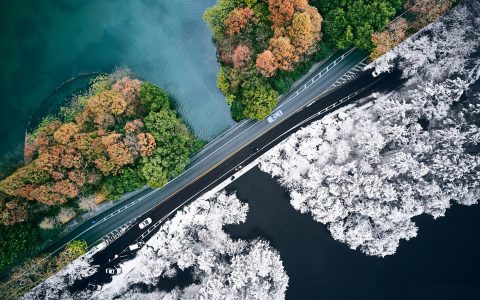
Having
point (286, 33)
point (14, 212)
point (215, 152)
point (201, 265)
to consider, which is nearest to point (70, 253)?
point (14, 212)

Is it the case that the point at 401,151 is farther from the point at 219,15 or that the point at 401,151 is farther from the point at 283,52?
the point at 219,15

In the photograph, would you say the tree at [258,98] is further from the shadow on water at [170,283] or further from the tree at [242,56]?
the shadow on water at [170,283]

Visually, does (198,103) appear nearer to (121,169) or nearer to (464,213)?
(121,169)

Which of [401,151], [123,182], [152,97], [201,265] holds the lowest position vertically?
[401,151]

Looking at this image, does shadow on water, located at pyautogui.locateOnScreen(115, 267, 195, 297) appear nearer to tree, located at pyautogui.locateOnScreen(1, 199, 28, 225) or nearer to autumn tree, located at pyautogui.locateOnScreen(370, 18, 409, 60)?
tree, located at pyautogui.locateOnScreen(1, 199, 28, 225)

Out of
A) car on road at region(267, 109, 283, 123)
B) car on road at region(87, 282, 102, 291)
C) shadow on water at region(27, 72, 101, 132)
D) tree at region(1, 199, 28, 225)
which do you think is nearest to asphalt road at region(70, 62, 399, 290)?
car on road at region(87, 282, 102, 291)

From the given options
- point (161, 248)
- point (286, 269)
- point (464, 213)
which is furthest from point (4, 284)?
point (464, 213)
